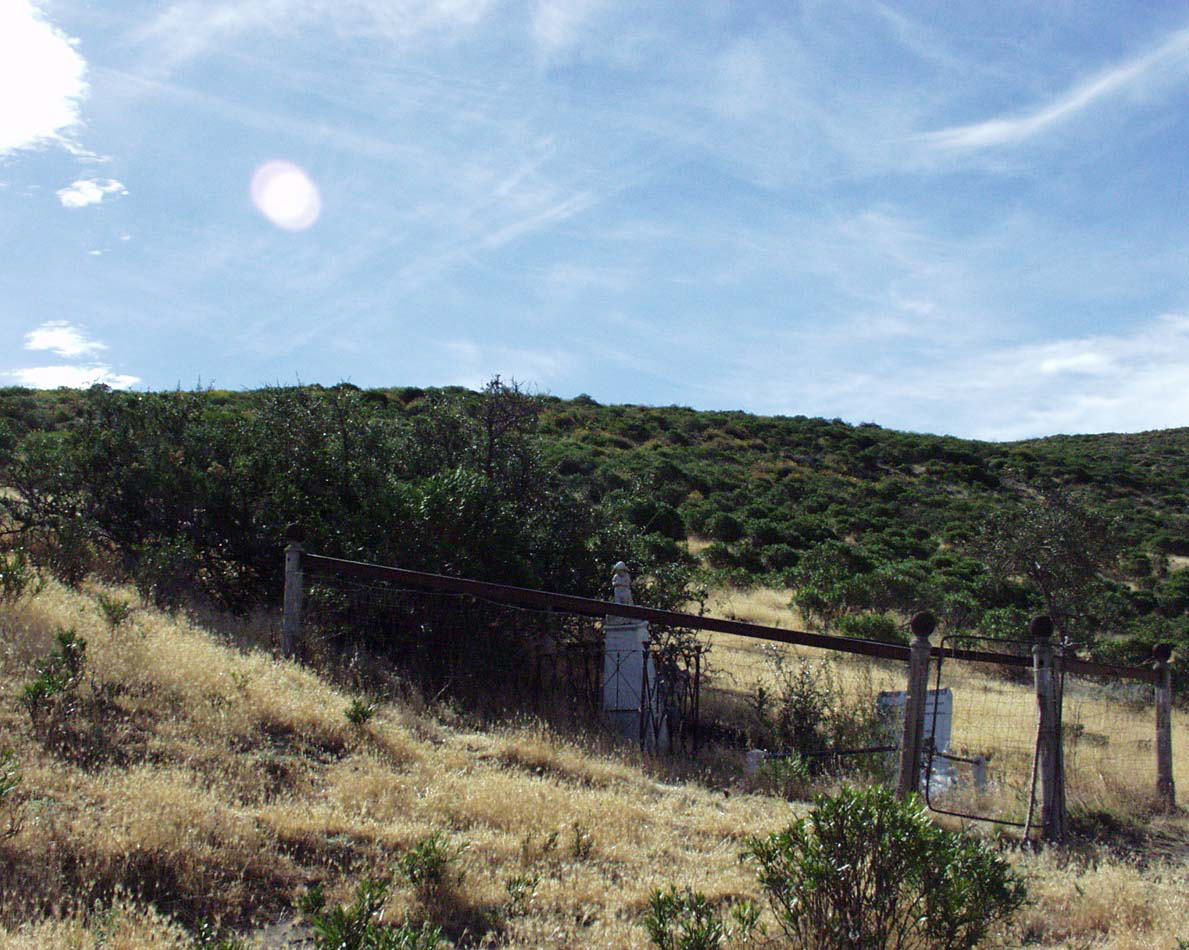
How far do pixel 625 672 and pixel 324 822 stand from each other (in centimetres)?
493

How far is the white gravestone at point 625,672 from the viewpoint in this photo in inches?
396

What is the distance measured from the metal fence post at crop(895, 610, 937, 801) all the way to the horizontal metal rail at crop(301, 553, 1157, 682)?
22.9 inches

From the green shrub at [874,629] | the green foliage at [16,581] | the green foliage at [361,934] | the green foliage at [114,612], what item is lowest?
the green shrub at [874,629]

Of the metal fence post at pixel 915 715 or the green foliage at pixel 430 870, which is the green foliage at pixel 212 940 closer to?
the green foliage at pixel 430 870

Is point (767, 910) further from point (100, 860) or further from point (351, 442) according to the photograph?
point (351, 442)

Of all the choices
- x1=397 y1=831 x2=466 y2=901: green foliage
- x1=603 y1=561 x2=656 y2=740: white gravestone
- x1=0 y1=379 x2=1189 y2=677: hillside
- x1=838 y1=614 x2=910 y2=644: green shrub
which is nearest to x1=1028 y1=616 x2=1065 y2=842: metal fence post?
x1=603 y1=561 x2=656 y2=740: white gravestone

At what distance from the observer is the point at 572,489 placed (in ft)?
49.0

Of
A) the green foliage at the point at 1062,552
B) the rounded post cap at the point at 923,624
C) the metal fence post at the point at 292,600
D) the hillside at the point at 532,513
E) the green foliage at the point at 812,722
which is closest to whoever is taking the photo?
the rounded post cap at the point at 923,624

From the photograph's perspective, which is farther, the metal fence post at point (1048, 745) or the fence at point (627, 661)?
the fence at point (627, 661)

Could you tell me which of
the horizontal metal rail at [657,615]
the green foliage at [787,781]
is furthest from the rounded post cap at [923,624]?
the green foliage at [787,781]

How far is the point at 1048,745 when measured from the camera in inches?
292

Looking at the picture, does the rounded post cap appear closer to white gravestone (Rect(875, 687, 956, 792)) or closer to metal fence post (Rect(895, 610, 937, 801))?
metal fence post (Rect(895, 610, 937, 801))

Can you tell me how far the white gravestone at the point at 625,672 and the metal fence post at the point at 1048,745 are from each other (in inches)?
154

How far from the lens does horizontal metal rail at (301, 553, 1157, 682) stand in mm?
8188
